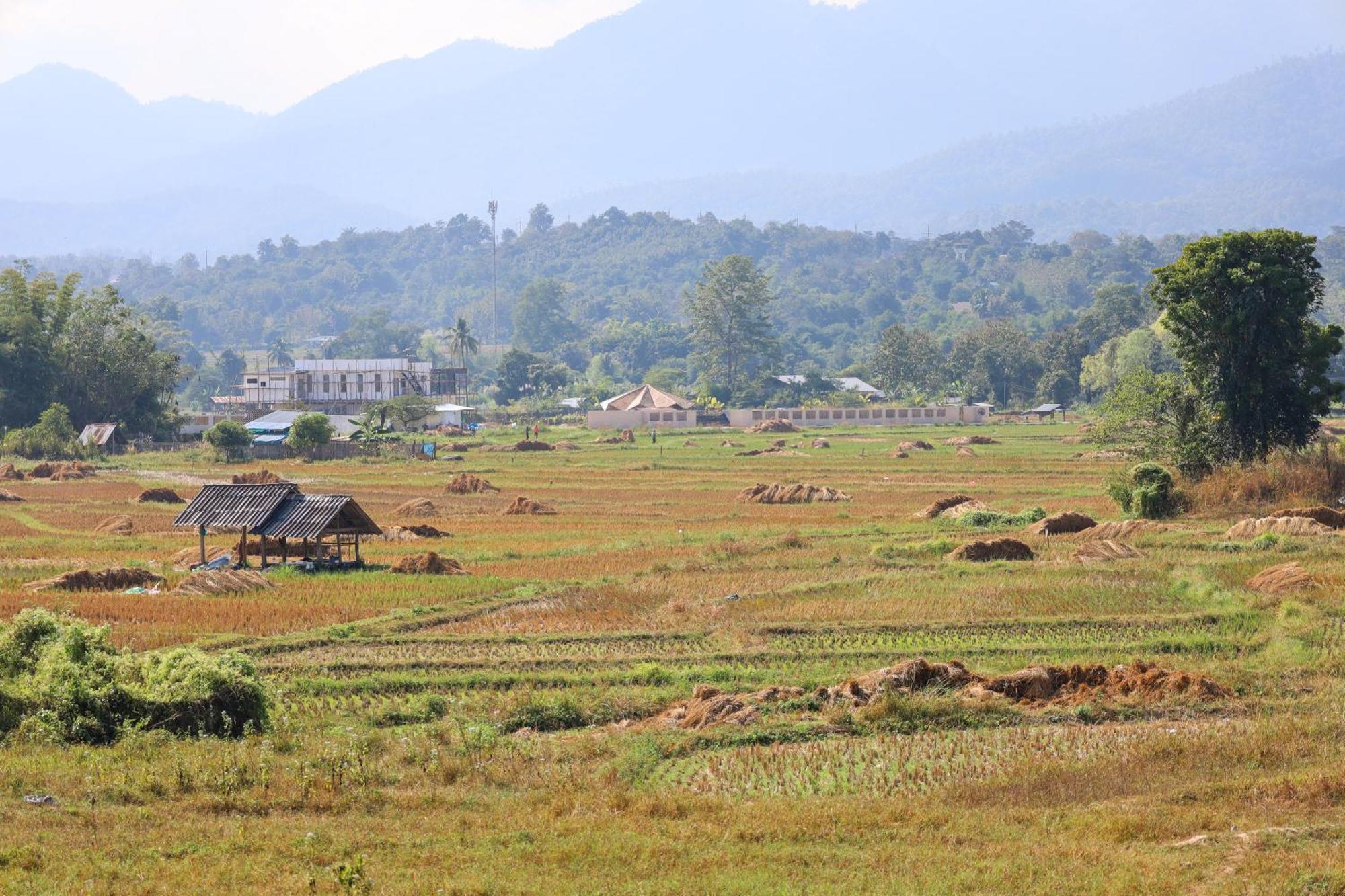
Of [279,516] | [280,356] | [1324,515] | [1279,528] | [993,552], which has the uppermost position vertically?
[280,356]

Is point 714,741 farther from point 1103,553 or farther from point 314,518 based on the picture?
point 314,518

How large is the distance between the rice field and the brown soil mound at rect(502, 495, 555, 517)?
38.3 feet

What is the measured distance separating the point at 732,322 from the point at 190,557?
427 feet

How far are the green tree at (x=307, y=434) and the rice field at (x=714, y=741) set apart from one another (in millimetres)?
43576

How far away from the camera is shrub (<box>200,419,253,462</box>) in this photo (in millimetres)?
76375

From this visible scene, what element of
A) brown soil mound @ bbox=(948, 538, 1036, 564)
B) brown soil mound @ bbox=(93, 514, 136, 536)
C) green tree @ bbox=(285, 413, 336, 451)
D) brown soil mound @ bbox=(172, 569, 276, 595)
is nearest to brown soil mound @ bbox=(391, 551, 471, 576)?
brown soil mound @ bbox=(172, 569, 276, 595)

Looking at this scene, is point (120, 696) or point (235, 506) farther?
point (235, 506)

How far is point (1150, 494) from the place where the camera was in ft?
124

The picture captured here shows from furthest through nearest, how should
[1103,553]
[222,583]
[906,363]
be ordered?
[906,363] < [1103,553] < [222,583]

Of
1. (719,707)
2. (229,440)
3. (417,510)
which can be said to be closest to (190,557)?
(417,510)

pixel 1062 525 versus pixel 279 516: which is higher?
pixel 279 516

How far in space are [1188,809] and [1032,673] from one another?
17.9ft

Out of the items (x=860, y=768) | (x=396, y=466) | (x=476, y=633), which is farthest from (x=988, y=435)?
(x=860, y=768)

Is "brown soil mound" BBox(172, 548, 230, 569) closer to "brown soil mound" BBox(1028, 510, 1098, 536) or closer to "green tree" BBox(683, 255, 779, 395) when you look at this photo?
"brown soil mound" BBox(1028, 510, 1098, 536)
